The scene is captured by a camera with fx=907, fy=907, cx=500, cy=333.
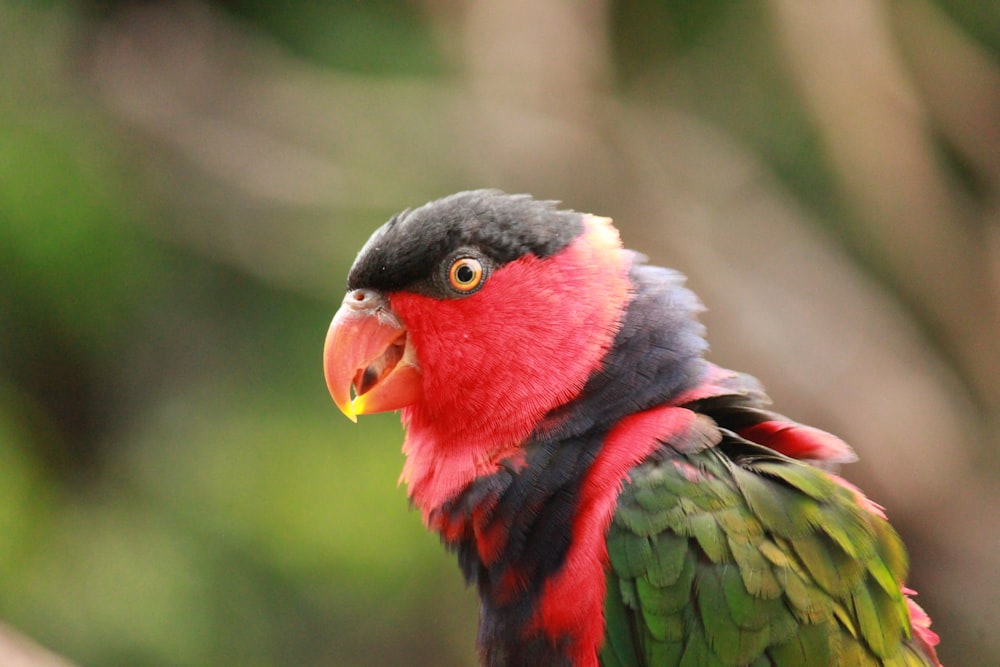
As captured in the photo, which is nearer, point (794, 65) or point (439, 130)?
point (794, 65)

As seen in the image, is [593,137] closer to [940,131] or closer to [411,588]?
[940,131]

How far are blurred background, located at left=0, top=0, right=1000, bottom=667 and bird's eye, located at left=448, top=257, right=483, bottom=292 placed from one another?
234 centimetres

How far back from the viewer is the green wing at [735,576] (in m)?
1.83

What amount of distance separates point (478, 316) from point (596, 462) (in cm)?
47

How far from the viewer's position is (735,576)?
184cm

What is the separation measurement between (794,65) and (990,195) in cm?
122

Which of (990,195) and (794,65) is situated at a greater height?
(794,65)

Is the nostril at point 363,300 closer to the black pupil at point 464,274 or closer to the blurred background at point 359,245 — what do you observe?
the black pupil at point 464,274

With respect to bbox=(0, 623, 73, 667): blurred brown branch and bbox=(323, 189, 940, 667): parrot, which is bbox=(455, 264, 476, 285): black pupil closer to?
bbox=(323, 189, 940, 667): parrot

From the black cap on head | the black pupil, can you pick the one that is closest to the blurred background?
the black cap on head

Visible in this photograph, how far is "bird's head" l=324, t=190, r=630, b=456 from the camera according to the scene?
2131 millimetres

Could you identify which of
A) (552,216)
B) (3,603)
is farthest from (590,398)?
(3,603)

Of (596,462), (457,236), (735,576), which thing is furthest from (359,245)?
(735,576)

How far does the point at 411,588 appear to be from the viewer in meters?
5.24
